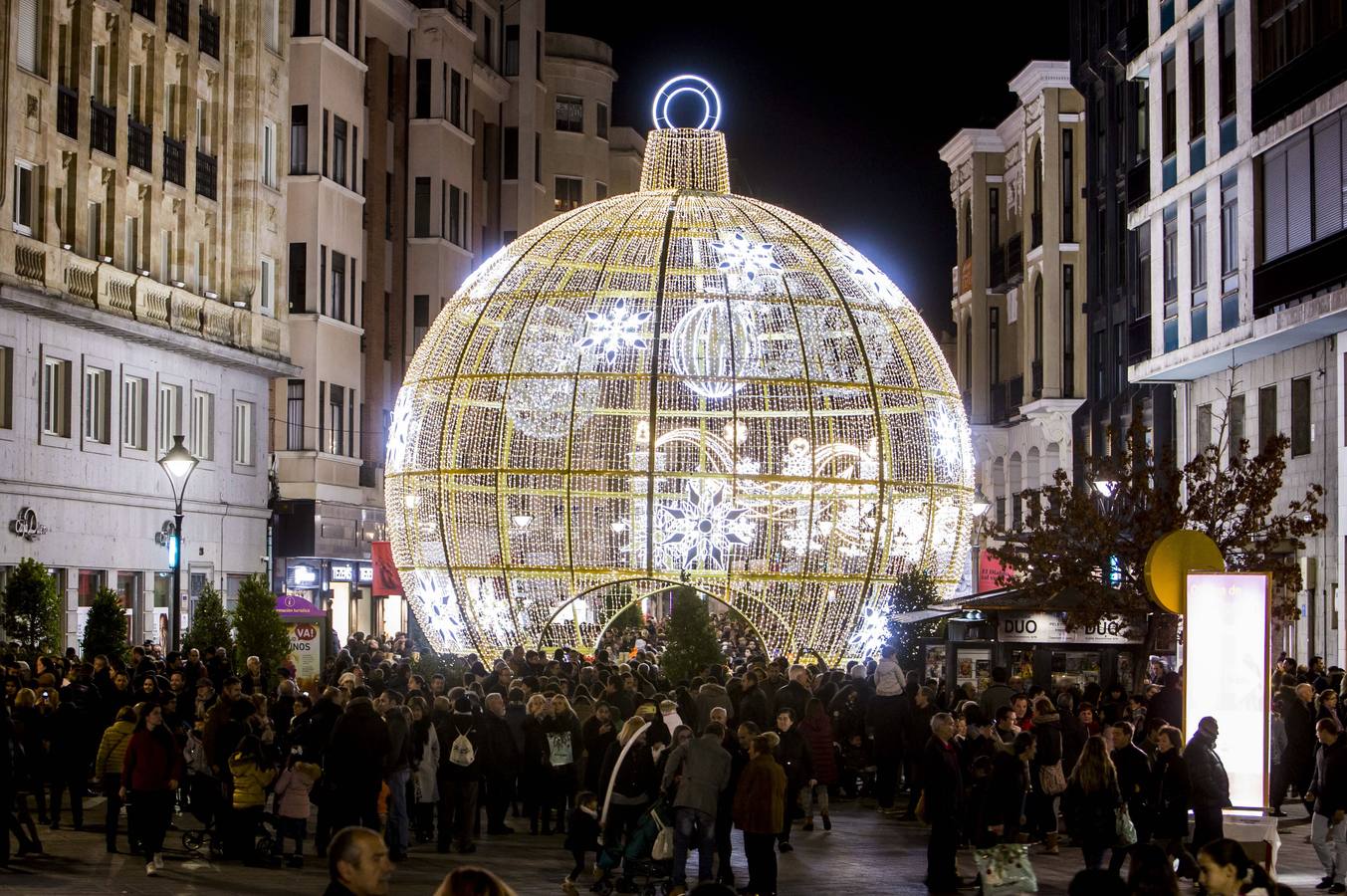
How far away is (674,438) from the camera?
111 ft

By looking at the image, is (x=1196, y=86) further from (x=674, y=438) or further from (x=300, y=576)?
(x=300, y=576)

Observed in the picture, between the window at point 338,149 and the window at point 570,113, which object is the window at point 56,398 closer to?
the window at point 338,149

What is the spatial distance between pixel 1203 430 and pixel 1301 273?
7.13 meters

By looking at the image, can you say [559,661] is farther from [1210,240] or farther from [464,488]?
[1210,240]

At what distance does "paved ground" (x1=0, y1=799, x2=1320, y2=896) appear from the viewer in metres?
18.1

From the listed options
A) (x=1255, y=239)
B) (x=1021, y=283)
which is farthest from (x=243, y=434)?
(x=1021, y=283)

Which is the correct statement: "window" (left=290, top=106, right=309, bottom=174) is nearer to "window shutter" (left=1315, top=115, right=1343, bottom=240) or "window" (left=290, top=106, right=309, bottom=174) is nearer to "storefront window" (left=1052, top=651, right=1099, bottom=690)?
"storefront window" (left=1052, top=651, right=1099, bottom=690)

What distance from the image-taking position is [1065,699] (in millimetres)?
23078

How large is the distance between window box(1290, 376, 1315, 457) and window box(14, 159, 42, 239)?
2006cm

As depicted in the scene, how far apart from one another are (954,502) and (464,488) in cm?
768

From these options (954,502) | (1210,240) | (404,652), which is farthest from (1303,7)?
(404,652)

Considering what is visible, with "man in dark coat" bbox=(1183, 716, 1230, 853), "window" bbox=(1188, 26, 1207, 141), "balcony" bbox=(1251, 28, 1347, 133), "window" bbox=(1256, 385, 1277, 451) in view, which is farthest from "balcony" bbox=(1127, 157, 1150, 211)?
"man in dark coat" bbox=(1183, 716, 1230, 853)

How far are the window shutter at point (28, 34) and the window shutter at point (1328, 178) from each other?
66.2 ft

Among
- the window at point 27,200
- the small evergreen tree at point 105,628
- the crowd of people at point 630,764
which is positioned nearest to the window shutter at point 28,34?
the window at point 27,200
